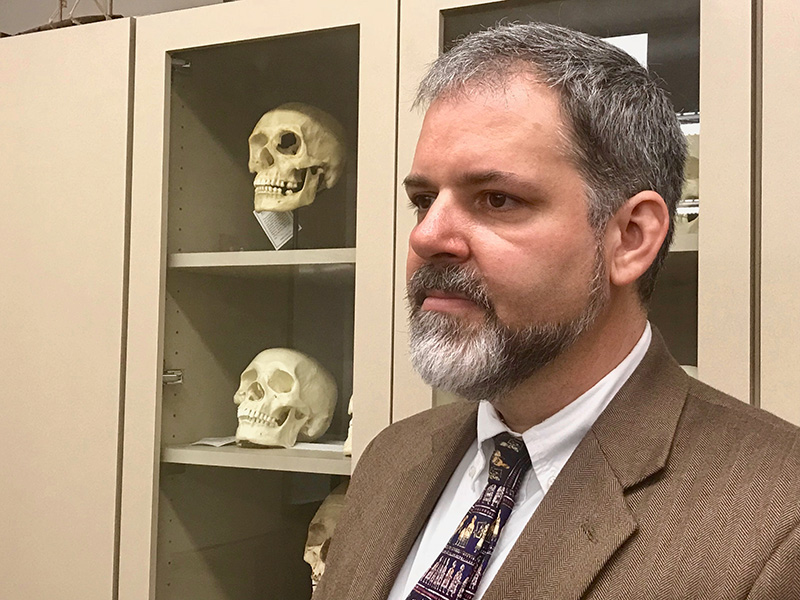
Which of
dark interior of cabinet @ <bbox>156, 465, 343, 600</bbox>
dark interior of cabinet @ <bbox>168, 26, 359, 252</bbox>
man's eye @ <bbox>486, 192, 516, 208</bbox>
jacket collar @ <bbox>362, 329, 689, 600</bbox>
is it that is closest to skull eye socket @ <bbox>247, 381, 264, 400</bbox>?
dark interior of cabinet @ <bbox>156, 465, 343, 600</bbox>

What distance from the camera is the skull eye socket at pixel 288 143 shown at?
61.3 inches

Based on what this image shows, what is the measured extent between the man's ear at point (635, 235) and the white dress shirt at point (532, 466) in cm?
10

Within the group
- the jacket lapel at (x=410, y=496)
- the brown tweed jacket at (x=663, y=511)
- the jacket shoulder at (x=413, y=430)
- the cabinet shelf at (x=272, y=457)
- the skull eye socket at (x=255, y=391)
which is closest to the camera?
the brown tweed jacket at (x=663, y=511)

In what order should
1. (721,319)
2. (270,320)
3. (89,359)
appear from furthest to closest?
(89,359) → (270,320) → (721,319)

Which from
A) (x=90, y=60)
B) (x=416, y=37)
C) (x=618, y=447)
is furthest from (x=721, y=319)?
(x=90, y=60)

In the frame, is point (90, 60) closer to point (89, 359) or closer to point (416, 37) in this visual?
point (89, 359)

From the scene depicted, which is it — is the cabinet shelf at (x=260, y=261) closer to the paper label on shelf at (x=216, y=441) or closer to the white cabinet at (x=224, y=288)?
the white cabinet at (x=224, y=288)

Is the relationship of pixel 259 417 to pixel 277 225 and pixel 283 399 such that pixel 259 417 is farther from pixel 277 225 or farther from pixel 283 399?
pixel 277 225

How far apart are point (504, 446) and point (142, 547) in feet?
2.71

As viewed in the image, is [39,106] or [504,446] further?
[39,106]

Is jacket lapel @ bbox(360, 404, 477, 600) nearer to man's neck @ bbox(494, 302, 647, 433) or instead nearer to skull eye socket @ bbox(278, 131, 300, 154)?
man's neck @ bbox(494, 302, 647, 433)

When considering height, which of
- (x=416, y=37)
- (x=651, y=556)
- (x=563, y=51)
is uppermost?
(x=416, y=37)

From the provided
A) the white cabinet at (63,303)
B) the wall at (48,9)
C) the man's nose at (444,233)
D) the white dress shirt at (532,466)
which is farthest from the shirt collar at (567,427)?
the wall at (48,9)

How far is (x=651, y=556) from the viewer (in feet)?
2.89
